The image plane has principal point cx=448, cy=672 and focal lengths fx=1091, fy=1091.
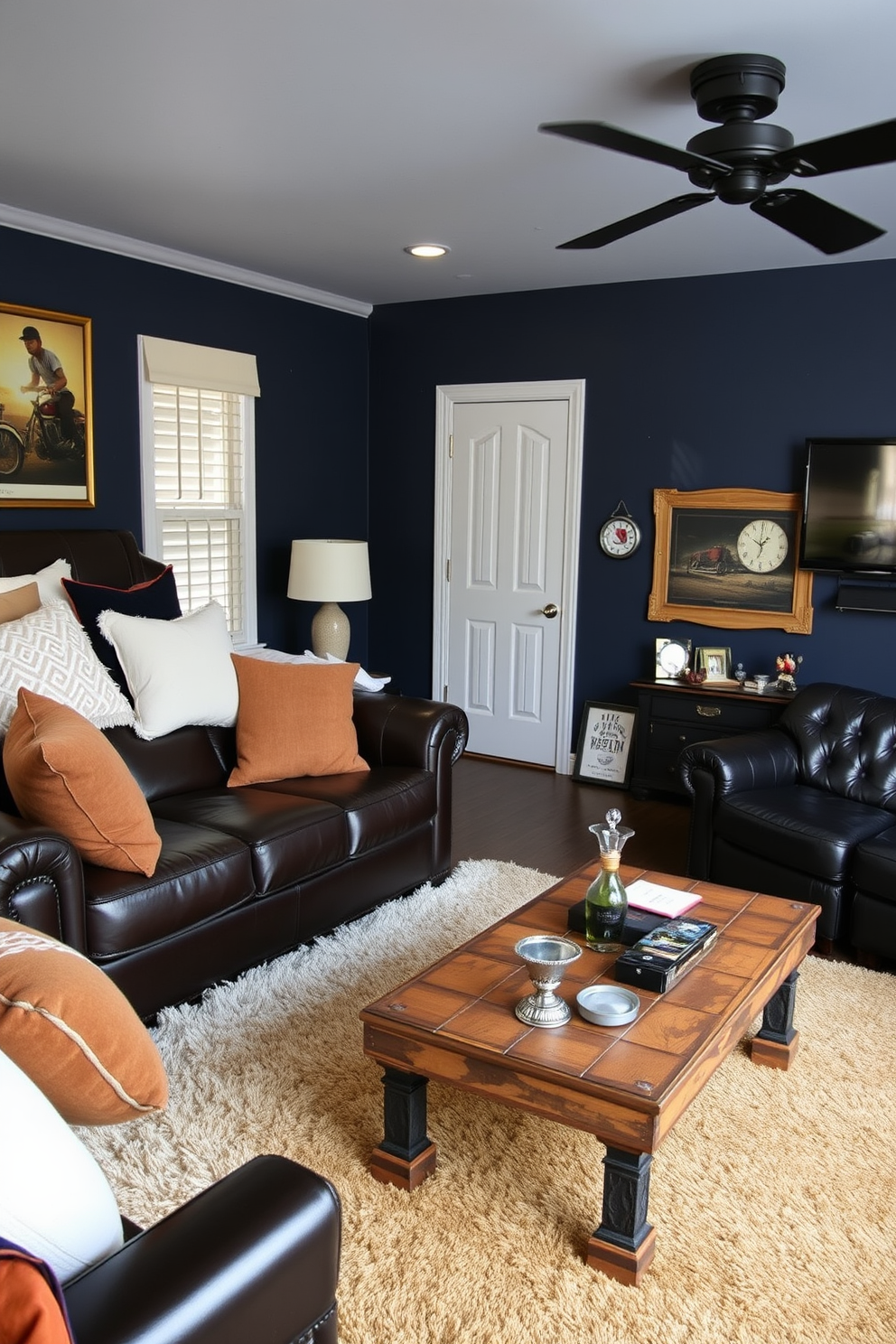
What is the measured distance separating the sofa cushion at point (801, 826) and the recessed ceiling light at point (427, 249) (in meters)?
2.59

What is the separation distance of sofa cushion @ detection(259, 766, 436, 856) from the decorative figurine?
194cm

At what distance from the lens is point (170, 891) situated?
2900 mm

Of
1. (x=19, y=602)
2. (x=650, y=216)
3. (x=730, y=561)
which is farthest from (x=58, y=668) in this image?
(x=730, y=561)

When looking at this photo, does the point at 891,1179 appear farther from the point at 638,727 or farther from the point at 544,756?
the point at 544,756

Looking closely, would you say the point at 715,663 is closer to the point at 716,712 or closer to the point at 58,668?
the point at 716,712

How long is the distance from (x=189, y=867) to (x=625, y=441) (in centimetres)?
347

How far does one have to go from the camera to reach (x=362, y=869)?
12.0ft

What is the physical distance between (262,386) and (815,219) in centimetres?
331

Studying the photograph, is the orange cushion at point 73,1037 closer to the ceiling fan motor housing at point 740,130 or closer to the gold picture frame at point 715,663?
the ceiling fan motor housing at point 740,130

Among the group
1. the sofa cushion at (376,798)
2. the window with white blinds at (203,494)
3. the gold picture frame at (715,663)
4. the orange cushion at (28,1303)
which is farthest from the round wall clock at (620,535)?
the orange cushion at (28,1303)

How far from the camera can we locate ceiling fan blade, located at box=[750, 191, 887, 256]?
2.73 meters

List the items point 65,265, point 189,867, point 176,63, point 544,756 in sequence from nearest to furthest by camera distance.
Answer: point 176,63, point 189,867, point 65,265, point 544,756

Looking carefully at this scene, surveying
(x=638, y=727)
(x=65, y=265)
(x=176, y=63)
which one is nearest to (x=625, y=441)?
(x=638, y=727)

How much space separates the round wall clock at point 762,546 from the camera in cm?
515
